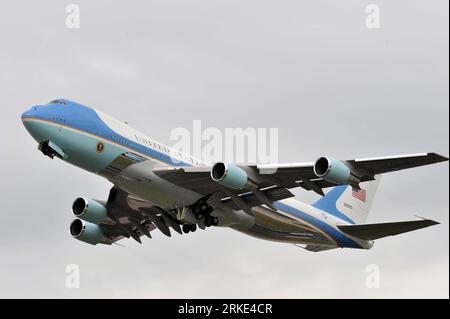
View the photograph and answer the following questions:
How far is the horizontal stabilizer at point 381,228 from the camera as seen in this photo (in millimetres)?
42281

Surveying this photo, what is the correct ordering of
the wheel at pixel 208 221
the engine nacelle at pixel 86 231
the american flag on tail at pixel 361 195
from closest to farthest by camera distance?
the wheel at pixel 208 221, the engine nacelle at pixel 86 231, the american flag on tail at pixel 361 195

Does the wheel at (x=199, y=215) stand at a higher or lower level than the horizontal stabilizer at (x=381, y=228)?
higher

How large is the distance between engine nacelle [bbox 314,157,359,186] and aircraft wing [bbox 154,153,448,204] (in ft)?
1.18

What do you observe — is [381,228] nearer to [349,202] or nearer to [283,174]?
[349,202]

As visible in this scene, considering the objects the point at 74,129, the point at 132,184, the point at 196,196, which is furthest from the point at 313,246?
the point at 74,129

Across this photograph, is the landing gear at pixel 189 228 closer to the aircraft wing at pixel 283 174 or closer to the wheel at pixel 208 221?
the wheel at pixel 208 221

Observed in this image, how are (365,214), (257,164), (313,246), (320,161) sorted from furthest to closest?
(365,214), (313,246), (257,164), (320,161)

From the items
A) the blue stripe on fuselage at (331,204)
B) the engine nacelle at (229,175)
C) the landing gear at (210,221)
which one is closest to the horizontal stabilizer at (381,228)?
the blue stripe on fuselage at (331,204)

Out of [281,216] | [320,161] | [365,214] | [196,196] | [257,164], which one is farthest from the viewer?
[365,214]

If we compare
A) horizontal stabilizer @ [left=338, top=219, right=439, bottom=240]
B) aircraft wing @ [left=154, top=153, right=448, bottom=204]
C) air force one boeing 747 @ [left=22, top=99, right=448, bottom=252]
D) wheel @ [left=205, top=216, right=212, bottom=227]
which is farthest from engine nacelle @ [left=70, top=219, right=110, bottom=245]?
horizontal stabilizer @ [left=338, top=219, right=439, bottom=240]

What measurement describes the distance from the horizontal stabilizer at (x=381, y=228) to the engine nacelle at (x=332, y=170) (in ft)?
22.0

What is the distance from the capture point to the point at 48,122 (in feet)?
121

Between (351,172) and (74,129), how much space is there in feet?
43.4

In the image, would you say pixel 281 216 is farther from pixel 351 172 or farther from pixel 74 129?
pixel 74 129
